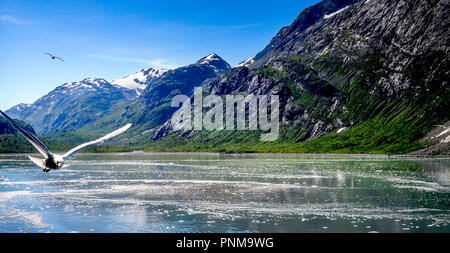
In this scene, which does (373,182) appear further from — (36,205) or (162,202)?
(36,205)

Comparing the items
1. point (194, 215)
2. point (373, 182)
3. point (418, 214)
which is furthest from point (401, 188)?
point (194, 215)

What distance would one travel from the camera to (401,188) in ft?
193

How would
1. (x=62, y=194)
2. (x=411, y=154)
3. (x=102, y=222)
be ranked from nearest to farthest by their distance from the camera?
1. (x=102, y=222)
2. (x=62, y=194)
3. (x=411, y=154)

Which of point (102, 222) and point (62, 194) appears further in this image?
point (62, 194)

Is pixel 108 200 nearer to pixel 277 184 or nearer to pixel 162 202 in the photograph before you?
pixel 162 202

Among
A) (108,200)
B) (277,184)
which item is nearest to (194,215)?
(108,200)

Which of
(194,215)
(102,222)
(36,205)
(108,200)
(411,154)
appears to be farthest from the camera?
(411,154)

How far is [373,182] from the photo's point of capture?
68.0 metres
